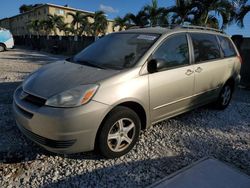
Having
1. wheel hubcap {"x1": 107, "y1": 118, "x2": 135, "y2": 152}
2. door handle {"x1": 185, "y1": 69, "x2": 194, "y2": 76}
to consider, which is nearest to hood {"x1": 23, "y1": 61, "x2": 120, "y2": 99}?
wheel hubcap {"x1": 107, "y1": 118, "x2": 135, "y2": 152}

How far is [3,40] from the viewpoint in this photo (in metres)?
17.9

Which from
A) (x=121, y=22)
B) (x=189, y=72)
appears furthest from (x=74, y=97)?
(x=121, y=22)

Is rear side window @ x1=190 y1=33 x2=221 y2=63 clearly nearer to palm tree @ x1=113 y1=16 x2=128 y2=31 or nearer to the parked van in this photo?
the parked van

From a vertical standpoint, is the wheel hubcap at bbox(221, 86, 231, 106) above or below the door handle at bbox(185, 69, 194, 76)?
below

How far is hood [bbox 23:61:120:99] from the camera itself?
112 inches

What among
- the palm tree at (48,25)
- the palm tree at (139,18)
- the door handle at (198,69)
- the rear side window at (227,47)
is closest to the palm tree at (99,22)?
the palm tree at (48,25)

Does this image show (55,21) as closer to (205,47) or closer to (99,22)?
(99,22)

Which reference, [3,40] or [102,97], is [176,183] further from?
[3,40]

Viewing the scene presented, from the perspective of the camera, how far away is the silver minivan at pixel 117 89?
2.69 meters

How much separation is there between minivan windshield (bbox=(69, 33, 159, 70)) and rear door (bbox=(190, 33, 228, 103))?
3.18ft

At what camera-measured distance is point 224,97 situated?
5078 mm

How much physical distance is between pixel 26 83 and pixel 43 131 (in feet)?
2.88

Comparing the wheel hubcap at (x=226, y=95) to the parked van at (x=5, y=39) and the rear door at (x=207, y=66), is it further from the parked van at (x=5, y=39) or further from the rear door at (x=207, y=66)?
the parked van at (x=5, y=39)

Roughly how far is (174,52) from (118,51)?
0.87 meters
